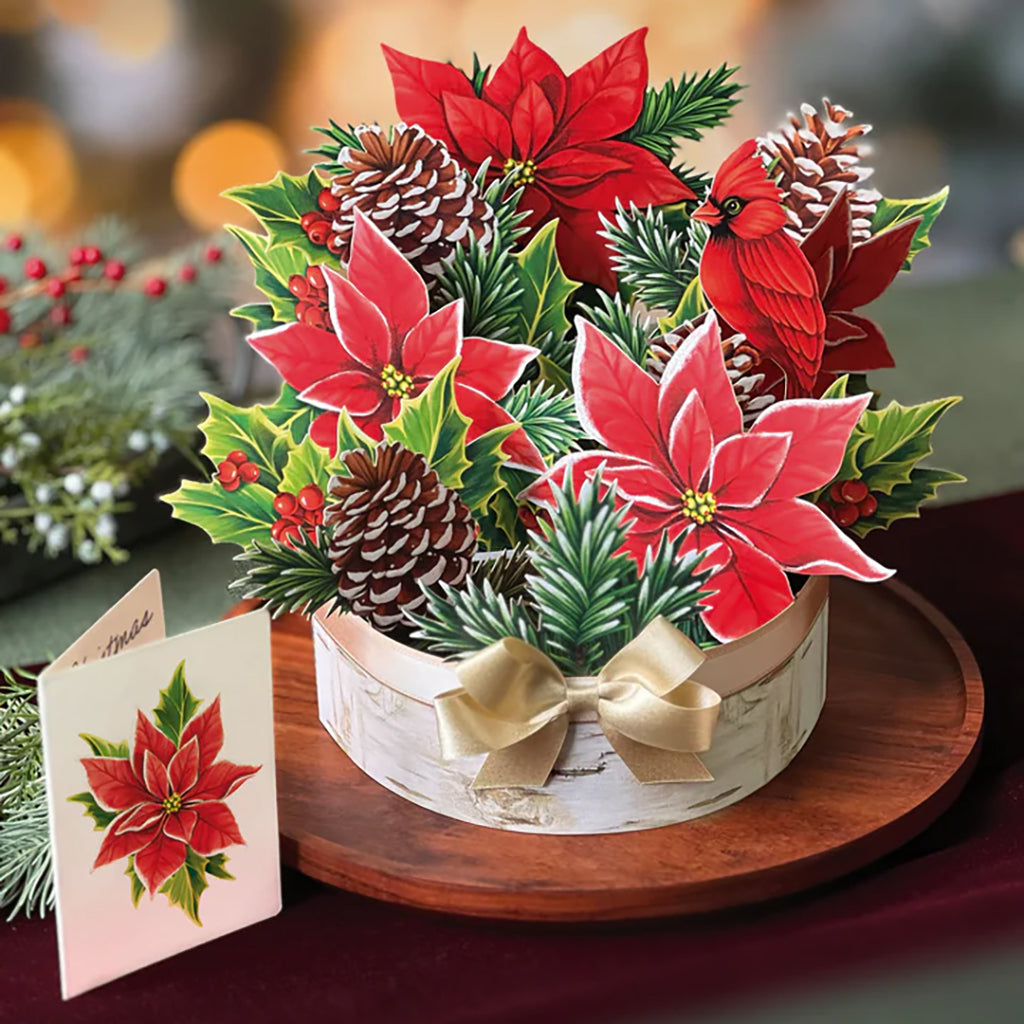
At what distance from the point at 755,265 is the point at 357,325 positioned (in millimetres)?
161

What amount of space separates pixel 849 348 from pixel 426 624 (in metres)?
0.24

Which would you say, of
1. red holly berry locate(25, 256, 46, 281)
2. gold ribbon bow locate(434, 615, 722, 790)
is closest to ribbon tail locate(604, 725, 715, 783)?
gold ribbon bow locate(434, 615, 722, 790)

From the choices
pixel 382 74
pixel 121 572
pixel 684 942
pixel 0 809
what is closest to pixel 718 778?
pixel 684 942

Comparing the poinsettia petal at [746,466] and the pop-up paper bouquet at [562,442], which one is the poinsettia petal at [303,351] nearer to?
the pop-up paper bouquet at [562,442]

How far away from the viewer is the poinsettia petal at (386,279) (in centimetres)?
55

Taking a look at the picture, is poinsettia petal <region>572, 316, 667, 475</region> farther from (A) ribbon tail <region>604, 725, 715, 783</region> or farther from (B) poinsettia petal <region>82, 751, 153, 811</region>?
(B) poinsettia petal <region>82, 751, 153, 811</region>

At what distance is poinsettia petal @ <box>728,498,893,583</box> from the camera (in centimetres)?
52

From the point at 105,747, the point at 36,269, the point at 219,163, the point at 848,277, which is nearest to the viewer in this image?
the point at 105,747

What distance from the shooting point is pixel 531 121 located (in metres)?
0.61

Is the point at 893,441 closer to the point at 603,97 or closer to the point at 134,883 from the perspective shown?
the point at 603,97

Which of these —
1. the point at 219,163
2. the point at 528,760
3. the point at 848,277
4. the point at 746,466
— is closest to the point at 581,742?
the point at 528,760

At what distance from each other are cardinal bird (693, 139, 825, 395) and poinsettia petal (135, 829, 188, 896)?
29 cm

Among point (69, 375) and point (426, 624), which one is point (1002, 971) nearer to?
point (426, 624)

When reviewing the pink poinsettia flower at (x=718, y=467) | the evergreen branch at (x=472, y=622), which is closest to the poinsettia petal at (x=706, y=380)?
the pink poinsettia flower at (x=718, y=467)
